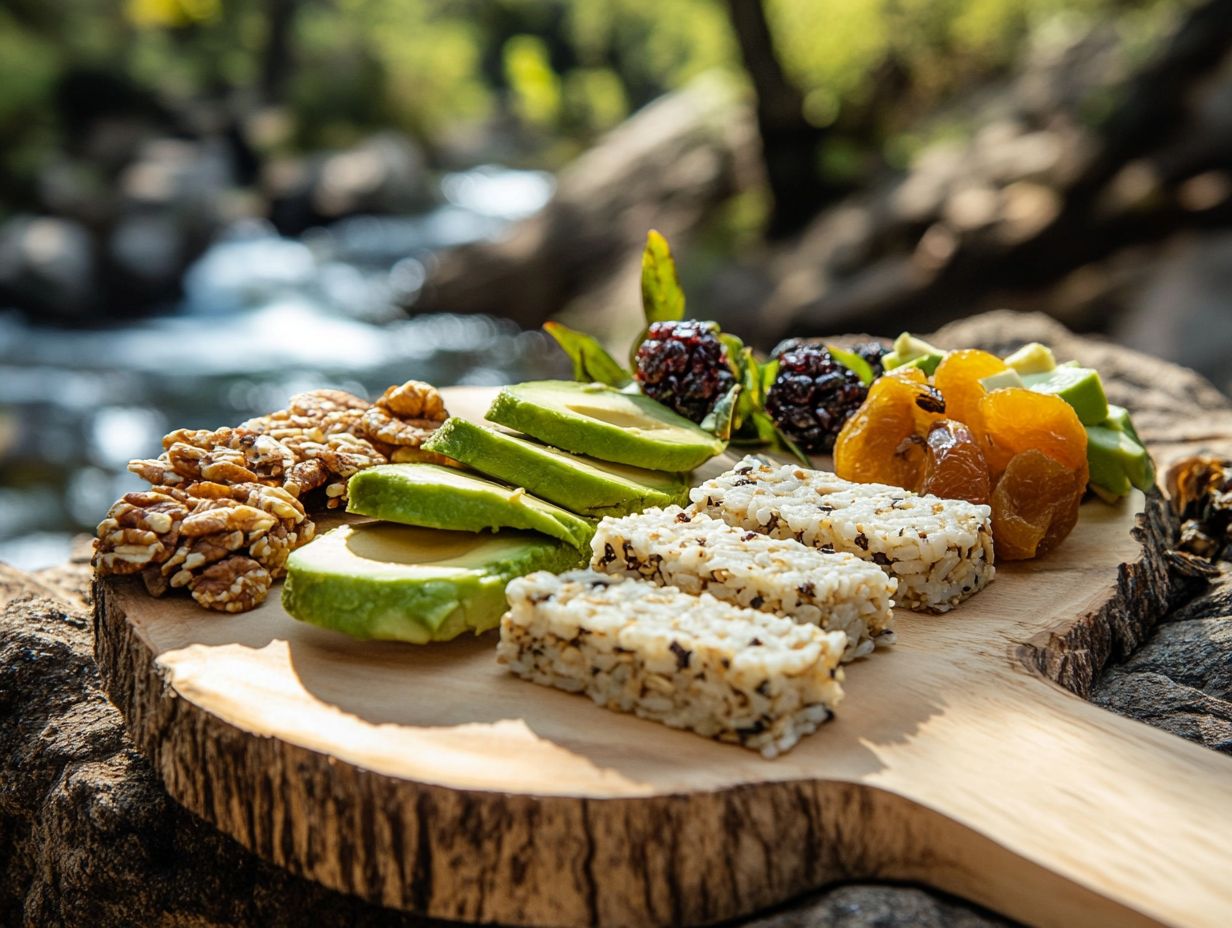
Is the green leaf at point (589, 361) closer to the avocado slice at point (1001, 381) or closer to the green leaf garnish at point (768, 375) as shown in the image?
the green leaf garnish at point (768, 375)

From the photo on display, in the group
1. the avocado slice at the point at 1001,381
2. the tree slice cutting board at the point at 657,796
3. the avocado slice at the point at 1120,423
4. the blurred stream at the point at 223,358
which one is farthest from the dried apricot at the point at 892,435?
the blurred stream at the point at 223,358

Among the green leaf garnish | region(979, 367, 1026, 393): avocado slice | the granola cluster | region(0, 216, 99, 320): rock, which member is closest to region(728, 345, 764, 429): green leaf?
the green leaf garnish

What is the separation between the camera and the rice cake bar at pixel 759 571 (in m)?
2.04

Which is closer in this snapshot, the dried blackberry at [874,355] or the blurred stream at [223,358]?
the dried blackberry at [874,355]

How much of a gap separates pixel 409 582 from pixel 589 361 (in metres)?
1.50

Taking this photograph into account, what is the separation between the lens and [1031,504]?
8.50 feet

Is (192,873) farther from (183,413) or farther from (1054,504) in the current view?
(183,413)

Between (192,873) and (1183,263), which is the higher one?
(1183,263)

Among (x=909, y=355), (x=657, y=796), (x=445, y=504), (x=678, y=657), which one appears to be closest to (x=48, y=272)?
(x=909, y=355)

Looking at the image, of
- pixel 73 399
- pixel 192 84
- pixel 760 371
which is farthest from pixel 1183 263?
pixel 192 84

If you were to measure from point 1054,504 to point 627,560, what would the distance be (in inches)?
41.8

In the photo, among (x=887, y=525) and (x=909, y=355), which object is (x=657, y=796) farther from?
(x=909, y=355)

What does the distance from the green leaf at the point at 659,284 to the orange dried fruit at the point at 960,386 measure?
91 centimetres

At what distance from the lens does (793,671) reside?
Result: 1.73m
